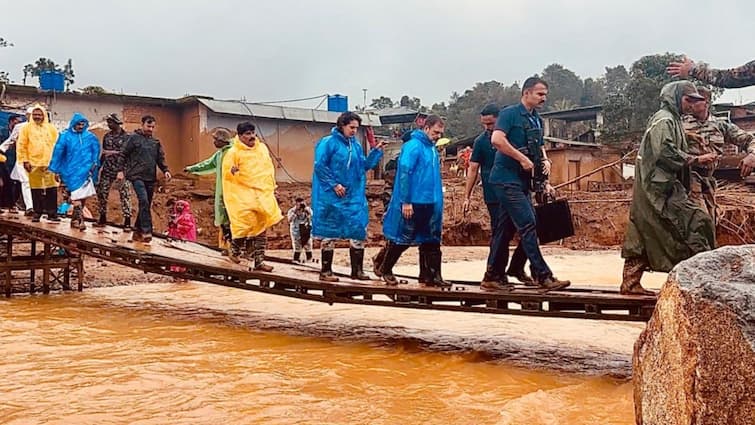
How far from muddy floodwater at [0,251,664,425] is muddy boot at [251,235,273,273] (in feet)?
2.21

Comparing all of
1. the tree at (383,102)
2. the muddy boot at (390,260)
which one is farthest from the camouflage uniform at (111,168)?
the tree at (383,102)

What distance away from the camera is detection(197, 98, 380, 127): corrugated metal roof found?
20.7m

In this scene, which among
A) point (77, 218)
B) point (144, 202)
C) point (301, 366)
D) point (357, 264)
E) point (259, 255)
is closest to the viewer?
point (301, 366)

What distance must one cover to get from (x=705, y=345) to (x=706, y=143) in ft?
11.7

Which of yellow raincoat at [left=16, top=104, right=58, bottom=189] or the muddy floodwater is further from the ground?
yellow raincoat at [left=16, top=104, right=58, bottom=189]

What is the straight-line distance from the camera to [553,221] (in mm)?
6359

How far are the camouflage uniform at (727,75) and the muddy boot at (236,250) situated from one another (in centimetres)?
507

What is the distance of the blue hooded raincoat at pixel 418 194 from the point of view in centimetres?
661

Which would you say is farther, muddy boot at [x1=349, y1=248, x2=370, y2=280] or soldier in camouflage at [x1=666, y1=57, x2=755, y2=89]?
muddy boot at [x1=349, y1=248, x2=370, y2=280]

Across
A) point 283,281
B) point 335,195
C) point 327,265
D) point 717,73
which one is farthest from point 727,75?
point 283,281

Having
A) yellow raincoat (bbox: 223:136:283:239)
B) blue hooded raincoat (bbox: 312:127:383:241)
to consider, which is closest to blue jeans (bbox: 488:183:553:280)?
blue hooded raincoat (bbox: 312:127:383:241)

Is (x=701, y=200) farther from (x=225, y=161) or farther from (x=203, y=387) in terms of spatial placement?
(x=225, y=161)

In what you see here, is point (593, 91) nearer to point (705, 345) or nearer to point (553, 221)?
point (553, 221)

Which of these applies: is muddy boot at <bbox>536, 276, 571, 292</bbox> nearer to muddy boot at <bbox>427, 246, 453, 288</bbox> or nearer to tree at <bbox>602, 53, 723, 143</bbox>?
muddy boot at <bbox>427, 246, 453, 288</bbox>
